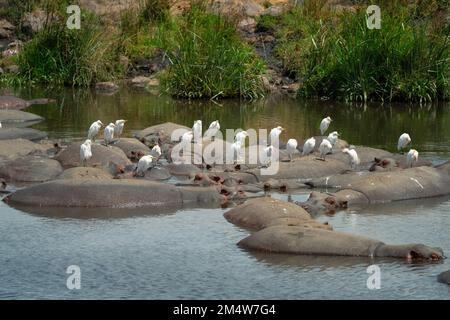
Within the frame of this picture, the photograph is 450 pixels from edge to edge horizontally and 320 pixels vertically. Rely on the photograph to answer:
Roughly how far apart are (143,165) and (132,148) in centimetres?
234

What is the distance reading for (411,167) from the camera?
1800 centimetres

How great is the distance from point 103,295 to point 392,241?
393 cm

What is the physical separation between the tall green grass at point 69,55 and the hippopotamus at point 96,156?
12.1 m

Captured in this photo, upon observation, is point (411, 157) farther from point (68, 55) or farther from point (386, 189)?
point (68, 55)

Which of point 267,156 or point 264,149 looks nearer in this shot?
point 267,156

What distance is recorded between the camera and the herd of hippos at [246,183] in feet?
43.4

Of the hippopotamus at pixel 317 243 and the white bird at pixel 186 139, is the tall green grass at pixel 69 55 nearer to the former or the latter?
the white bird at pixel 186 139

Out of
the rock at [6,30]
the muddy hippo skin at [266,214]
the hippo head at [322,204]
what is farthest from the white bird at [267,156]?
the rock at [6,30]

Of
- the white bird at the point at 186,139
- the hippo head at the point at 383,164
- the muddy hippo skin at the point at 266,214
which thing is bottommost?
the muddy hippo skin at the point at 266,214

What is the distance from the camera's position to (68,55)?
3070 centimetres

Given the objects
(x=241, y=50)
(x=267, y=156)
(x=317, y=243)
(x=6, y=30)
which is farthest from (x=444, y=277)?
(x=6, y=30)

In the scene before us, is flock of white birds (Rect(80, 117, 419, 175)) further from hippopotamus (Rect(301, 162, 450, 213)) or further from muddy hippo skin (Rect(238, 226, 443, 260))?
muddy hippo skin (Rect(238, 226, 443, 260))

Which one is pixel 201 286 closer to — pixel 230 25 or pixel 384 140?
pixel 384 140
